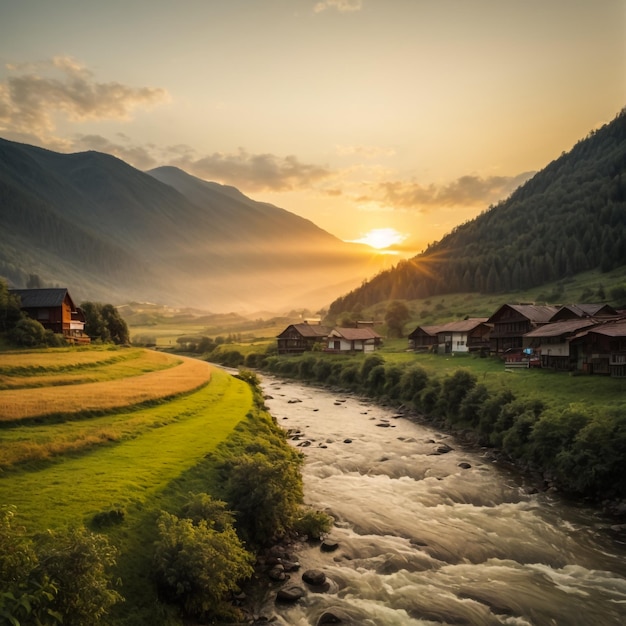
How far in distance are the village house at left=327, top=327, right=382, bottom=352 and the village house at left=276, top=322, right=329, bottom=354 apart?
8.57 metres

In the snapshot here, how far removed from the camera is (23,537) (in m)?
21.0

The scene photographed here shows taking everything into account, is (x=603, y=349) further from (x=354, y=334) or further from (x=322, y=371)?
(x=354, y=334)

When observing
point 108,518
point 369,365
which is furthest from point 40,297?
point 108,518

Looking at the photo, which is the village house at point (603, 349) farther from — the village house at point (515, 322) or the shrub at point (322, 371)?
the shrub at point (322, 371)

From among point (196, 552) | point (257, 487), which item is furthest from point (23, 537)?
point (257, 487)

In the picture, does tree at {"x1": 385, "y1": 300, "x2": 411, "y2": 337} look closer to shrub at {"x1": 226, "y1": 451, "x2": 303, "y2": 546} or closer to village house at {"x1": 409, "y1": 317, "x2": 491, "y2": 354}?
village house at {"x1": 409, "y1": 317, "x2": 491, "y2": 354}

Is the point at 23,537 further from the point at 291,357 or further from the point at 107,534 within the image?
the point at 291,357

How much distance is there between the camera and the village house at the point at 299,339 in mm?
147250

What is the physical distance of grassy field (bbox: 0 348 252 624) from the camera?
23609mm

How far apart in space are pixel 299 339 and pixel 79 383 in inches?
3679

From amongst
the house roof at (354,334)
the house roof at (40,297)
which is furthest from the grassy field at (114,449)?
the house roof at (354,334)

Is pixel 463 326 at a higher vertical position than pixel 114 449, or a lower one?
higher

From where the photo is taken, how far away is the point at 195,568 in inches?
865

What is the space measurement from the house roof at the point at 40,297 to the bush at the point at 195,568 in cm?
8338
